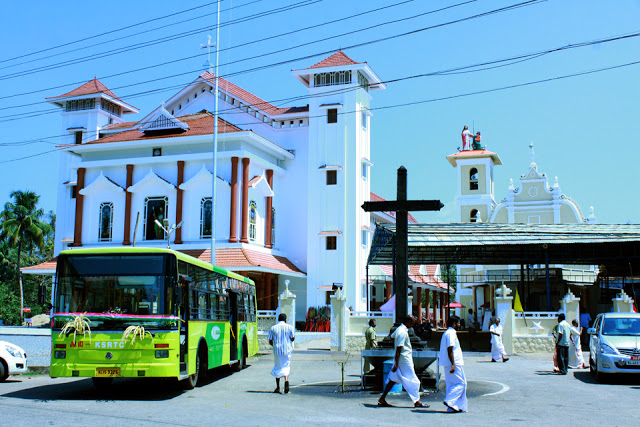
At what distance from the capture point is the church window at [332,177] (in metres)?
38.2

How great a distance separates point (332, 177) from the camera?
38375 millimetres

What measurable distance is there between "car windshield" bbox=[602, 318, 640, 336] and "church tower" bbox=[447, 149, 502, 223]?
40.2m

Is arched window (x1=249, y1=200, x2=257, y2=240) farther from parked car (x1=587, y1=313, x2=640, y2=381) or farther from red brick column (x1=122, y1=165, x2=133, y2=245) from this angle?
parked car (x1=587, y1=313, x2=640, y2=381)

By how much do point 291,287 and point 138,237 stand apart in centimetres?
912

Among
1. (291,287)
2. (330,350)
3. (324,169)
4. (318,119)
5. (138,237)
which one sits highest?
(318,119)

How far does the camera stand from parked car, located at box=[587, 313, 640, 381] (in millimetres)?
14664

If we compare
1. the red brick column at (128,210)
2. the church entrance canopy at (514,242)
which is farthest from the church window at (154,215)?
the church entrance canopy at (514,242)

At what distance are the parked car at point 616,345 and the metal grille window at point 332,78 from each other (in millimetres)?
24753

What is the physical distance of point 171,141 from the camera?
122 feet

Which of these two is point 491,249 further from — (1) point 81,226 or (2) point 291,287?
(1) point 81,226

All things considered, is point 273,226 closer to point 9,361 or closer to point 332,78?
point 332,78

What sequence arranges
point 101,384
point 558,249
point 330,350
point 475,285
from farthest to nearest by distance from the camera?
point 475,285 < point 558,249 < point 330,350 < point 101,384

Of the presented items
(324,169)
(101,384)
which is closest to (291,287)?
(324,169)

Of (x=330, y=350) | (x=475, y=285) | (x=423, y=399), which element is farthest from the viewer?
(x=475, y=285)
